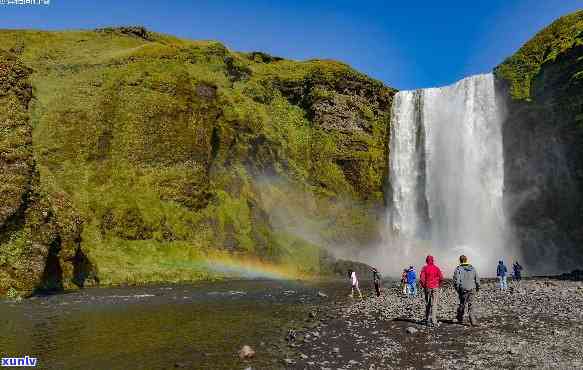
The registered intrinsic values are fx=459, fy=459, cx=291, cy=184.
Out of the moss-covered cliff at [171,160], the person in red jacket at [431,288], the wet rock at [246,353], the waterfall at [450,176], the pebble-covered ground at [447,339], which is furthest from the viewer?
the waterfall at [450,176]

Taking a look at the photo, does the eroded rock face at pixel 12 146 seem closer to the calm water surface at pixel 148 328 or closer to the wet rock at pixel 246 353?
the calm water surface at pixel 148 328

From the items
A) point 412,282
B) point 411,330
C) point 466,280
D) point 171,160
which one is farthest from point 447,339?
point 171,160

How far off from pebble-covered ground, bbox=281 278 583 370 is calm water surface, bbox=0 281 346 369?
166cm

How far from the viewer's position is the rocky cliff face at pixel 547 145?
5300cm

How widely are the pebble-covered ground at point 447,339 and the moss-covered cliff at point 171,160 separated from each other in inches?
1003

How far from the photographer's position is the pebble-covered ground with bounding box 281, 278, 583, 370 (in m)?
11.9

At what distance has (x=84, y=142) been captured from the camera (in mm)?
55656

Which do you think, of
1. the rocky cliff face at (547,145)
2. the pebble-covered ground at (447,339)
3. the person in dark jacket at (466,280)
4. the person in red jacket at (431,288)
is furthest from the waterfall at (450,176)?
the person in red jacket at (431,288)

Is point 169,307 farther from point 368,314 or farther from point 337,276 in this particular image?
point 337,276

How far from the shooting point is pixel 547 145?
2194 inches

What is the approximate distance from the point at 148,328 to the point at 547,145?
174 feet

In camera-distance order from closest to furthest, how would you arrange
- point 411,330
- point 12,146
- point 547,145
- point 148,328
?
point 411,330 < point 148,328 < point 12,146 < point 547,145

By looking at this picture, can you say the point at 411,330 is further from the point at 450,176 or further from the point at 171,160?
the point at 450,176

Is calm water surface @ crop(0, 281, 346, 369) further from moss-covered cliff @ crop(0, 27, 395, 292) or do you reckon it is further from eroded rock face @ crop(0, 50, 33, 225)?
moss-covered cliff @ crop(0, 27, 395, 292)
